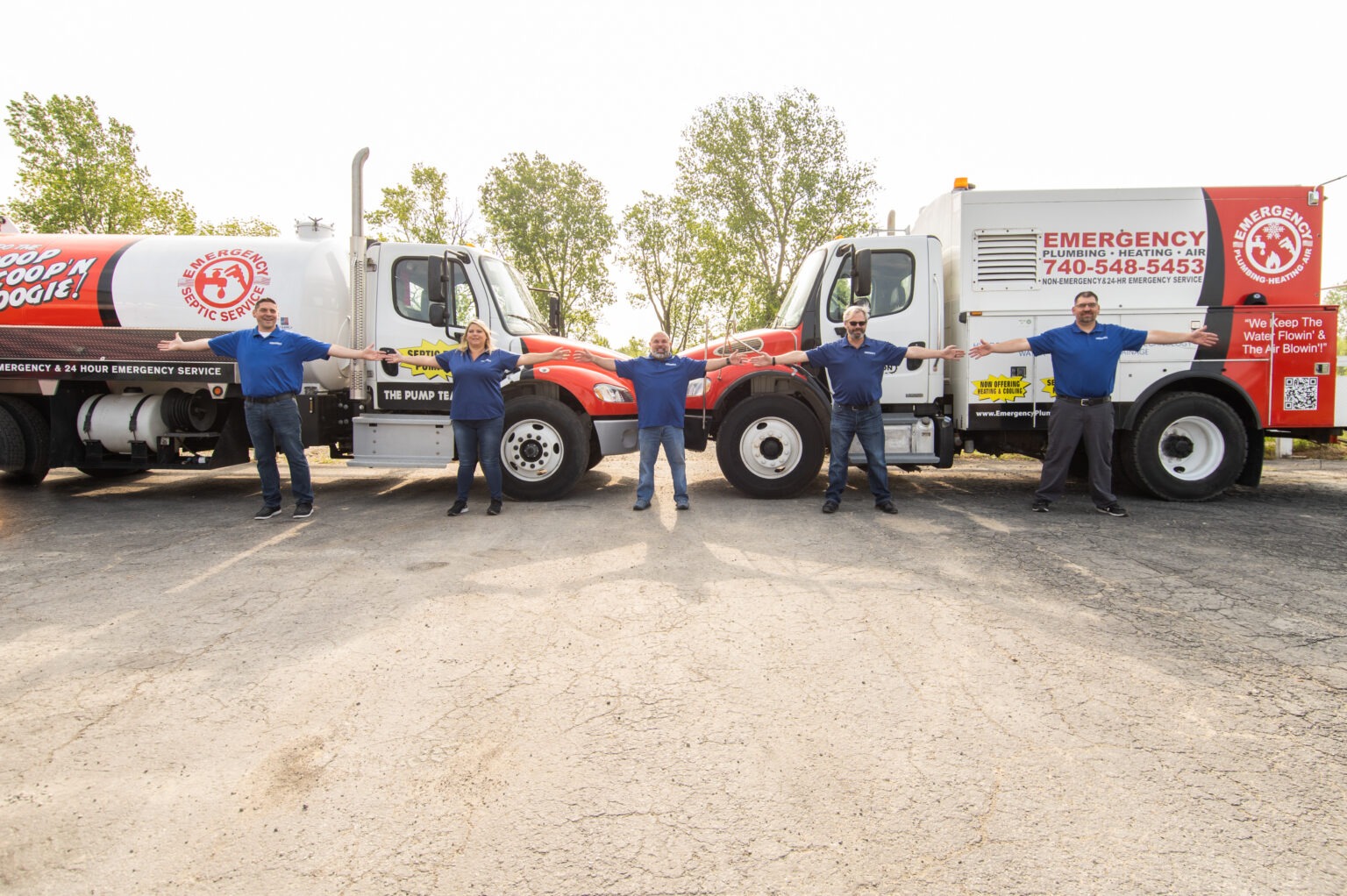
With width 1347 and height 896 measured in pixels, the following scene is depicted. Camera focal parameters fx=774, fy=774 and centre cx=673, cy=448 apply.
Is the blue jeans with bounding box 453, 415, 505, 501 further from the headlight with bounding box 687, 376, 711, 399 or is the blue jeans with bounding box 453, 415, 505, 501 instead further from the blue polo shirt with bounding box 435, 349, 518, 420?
the headlight with bounding box 687, 376, 711, 399

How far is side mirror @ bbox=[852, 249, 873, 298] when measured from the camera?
7848 mm

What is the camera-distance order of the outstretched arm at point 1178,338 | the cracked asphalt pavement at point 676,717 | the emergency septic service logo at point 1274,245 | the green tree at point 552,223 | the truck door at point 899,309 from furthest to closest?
the green tree at point 552,223 < the truck door at point 899,309 < the emergency septic service logo at point 1274,245 < the outstretched arm at point 1178,338 < the cracked asphalt pavement at point 676,717

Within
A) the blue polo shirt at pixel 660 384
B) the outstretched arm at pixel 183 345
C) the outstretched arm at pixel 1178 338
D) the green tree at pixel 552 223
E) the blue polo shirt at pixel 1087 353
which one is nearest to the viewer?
the blue polo shirt at pixel 1087 353

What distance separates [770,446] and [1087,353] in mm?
3055

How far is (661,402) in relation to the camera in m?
7.58

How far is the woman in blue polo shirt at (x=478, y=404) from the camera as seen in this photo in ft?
24.1

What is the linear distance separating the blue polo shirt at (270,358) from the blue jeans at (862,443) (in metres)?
4.97

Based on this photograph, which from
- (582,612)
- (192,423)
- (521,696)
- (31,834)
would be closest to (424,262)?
(192,423)

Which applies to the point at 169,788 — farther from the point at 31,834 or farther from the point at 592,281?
the point at 592,281

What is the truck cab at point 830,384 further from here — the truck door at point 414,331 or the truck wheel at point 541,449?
the truck door at point 414,331

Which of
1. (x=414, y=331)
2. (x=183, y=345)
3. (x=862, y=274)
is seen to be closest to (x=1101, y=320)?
(x=862, y=274)

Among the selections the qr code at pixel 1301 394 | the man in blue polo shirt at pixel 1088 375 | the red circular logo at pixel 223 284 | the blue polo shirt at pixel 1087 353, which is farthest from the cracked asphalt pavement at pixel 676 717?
the red circular logo at pixel 223 284

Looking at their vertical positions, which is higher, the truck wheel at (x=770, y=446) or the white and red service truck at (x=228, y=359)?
the white and red service truck at (x=228, y=359)

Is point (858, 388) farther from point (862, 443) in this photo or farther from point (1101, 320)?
point (1101, 320)
